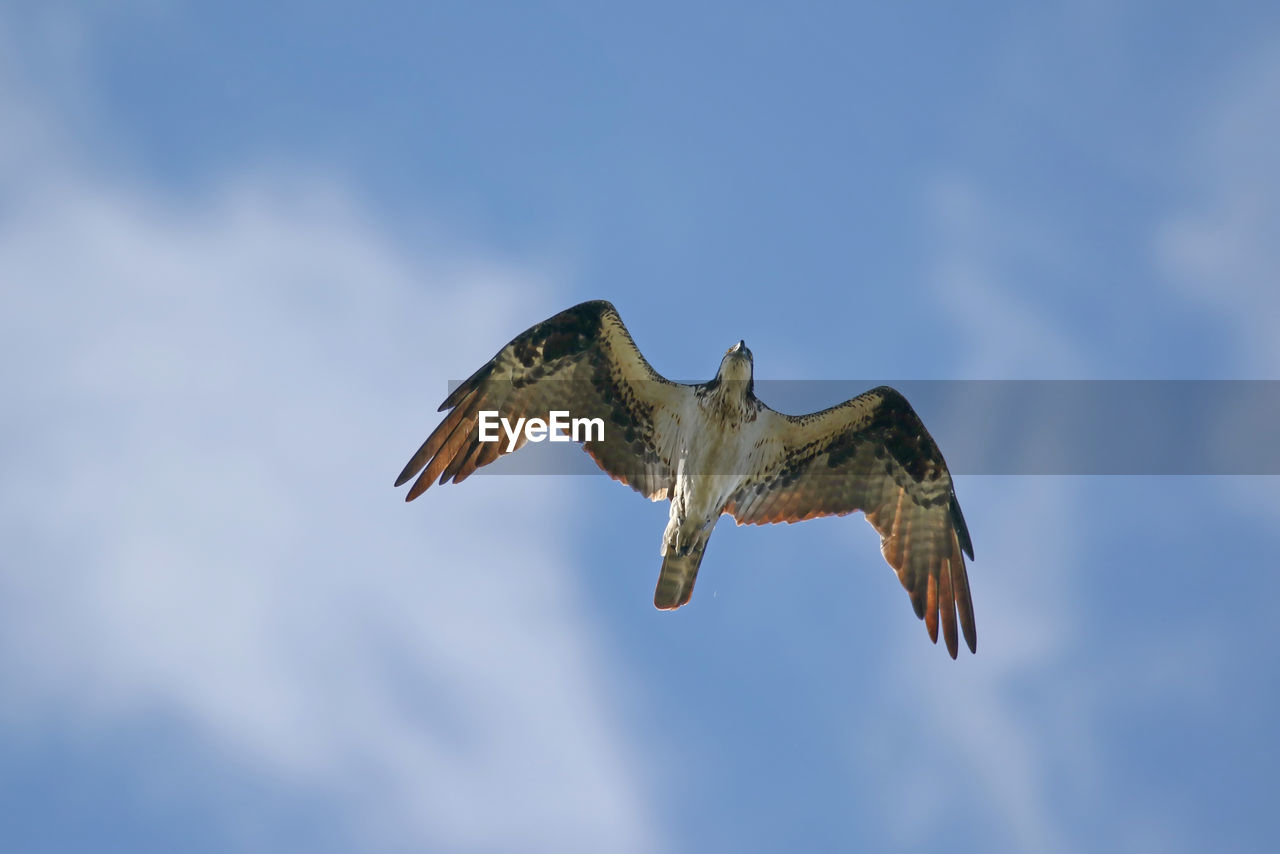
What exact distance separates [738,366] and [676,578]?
8.00 ft

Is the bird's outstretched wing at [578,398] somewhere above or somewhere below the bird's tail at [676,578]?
above

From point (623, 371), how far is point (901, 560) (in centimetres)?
411

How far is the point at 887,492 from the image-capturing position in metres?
13.5

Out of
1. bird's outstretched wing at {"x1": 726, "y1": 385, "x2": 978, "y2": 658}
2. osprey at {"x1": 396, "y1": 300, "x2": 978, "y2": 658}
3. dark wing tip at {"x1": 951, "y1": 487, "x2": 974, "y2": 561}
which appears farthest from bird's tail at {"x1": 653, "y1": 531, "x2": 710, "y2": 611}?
dark wing tip at {"x1": 951, "y1": 487, "x2": 974, "y2": 561}

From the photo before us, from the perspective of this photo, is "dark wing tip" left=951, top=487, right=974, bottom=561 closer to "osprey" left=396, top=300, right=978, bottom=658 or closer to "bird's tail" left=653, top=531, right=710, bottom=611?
"osprey" left=396, top=300, right=978, bottom=658

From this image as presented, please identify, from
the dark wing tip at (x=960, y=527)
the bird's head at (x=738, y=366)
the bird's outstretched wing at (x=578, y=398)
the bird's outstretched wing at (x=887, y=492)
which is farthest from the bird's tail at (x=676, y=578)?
the dark wing tip at (x=960, y=527)

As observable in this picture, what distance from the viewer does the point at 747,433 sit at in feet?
41.6

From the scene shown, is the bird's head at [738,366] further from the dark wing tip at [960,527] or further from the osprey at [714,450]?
the dark wing tip at [960,527]

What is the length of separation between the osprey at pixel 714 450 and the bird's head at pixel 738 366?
1cm

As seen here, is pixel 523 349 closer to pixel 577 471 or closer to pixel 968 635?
pixel 577 471

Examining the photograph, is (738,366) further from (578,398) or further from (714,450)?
(578,398)

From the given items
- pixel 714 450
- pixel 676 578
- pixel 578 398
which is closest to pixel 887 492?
pixel 714 450

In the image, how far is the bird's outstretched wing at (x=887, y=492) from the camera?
1302cm

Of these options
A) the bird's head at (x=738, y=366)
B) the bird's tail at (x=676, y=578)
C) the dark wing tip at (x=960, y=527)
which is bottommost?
the bird's tail at (x=676, y=578)
